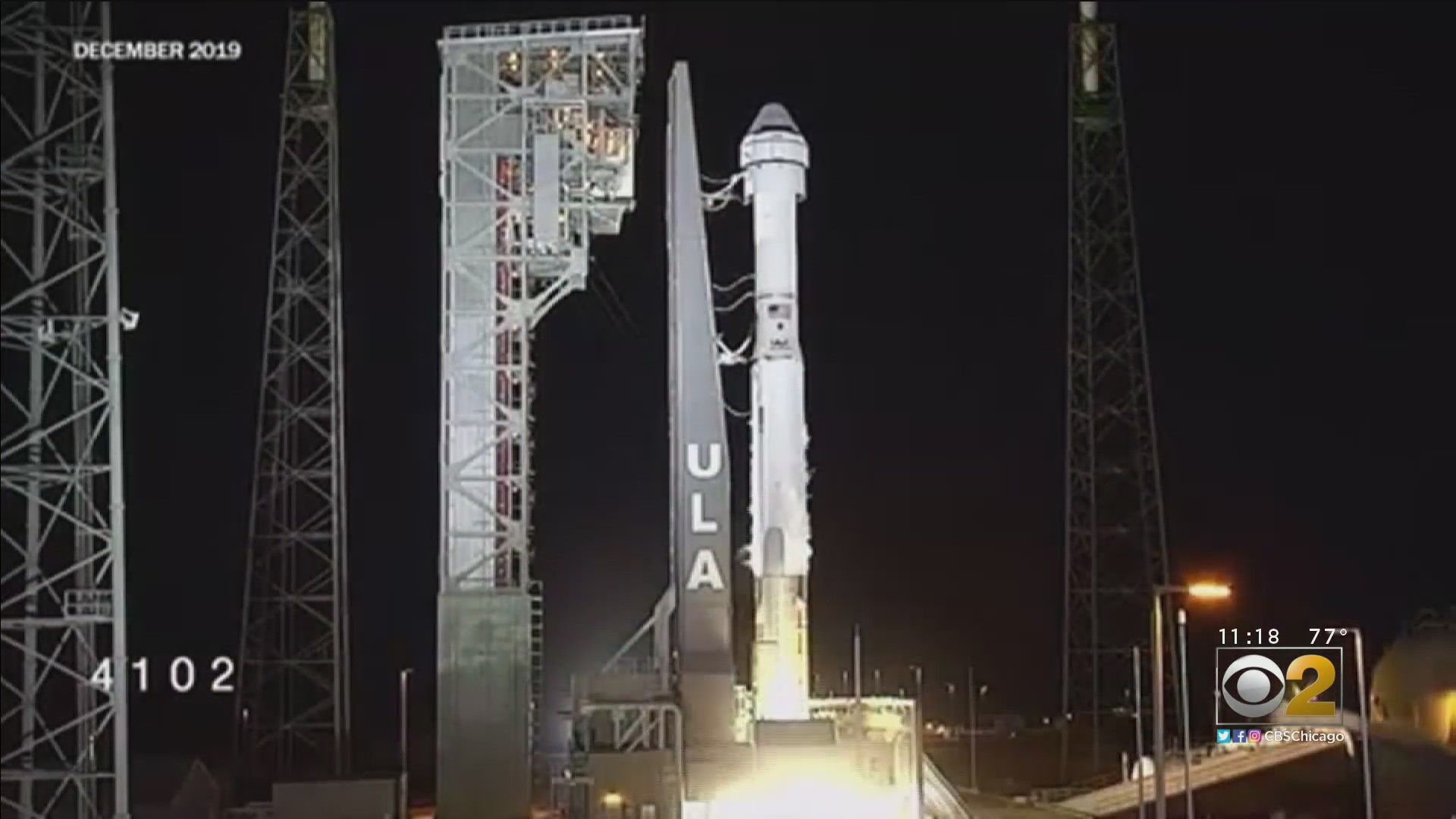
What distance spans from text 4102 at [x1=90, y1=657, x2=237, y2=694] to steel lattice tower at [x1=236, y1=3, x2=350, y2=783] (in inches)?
656

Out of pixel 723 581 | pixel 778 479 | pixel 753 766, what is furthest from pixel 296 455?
pixel 753 766

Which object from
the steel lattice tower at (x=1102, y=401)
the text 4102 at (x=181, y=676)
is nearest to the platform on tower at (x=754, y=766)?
the steel lattice tower at (x=1102, y=401)

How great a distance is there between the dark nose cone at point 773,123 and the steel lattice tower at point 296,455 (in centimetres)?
1094

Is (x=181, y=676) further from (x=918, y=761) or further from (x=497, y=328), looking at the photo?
(x=918, y=761)

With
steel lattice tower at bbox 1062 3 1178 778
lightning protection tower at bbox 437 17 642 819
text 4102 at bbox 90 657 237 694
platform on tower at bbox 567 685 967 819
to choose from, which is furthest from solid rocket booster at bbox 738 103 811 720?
text 4102 at bbox 90 657 237 694

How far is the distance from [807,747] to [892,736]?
2654mm

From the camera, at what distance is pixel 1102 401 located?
5941 cm

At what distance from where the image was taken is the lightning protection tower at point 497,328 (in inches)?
1783

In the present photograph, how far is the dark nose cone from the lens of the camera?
147ft

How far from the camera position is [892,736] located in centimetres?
4228

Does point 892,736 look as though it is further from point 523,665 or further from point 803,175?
point 803,175

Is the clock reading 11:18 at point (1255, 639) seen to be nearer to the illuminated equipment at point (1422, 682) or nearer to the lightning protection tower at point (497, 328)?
the illuminated equipment at point (1422, 682)

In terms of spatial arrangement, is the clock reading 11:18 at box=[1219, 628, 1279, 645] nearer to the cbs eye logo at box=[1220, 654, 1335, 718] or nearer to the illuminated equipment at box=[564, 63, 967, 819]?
the cbs eye logo at box=[1220, 654, 1335, 718]

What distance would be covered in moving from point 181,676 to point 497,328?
28.1 metres
